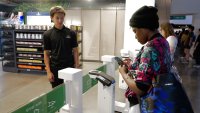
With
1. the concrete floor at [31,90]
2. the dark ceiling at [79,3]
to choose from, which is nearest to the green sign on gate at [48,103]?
the concrete floor at [31,90]

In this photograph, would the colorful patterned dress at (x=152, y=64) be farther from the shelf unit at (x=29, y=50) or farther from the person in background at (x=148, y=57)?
the shelf unit at (x=29, y=50)

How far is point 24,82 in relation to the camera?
523cm

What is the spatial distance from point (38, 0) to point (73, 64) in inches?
315

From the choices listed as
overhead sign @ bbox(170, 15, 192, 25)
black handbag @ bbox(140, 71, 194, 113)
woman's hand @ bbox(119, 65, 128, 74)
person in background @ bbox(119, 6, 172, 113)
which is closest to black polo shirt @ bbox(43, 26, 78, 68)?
woman's hand @ bbox(119, 65, 128, 74)

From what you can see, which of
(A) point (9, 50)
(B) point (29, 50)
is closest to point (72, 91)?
(B) point (29, 50)

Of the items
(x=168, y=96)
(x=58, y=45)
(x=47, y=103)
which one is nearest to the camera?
(x=168, y=96)

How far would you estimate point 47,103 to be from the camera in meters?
1.59

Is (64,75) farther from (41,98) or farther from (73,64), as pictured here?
(73,64)

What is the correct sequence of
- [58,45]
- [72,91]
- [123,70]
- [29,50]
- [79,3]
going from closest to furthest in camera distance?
[123,70] → [72,91] → [58,45] → [29,50] → [79,3]

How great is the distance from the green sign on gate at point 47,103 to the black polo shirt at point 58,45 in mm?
583

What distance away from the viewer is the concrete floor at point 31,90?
372cm

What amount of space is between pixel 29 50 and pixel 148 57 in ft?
18.3

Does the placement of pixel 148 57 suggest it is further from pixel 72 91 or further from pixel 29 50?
pixel 29 50

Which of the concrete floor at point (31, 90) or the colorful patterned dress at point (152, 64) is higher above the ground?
the colorful patterned dress at point (152, 64)
